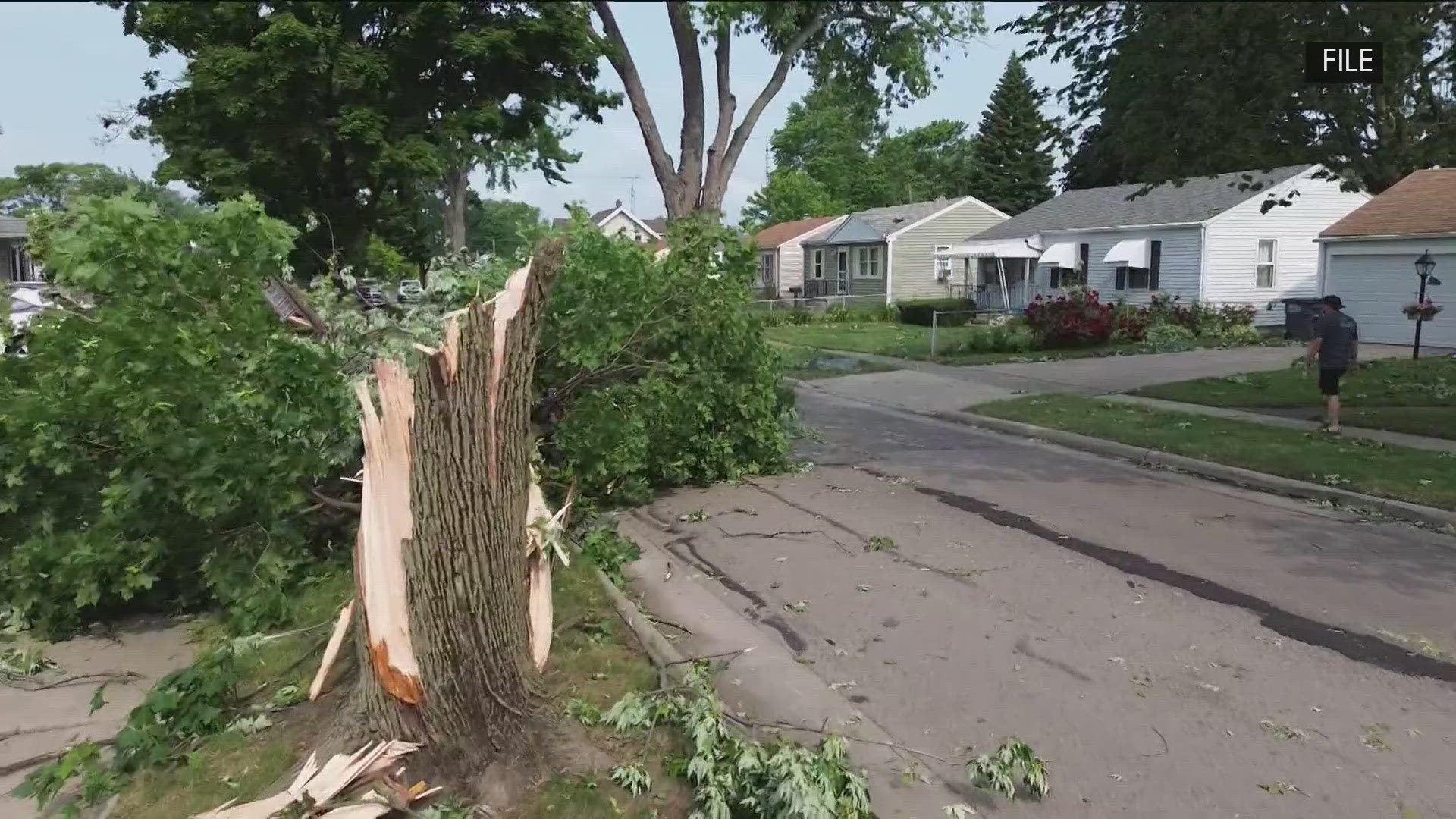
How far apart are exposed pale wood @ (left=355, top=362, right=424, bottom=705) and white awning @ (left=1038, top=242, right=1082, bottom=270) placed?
3161cm

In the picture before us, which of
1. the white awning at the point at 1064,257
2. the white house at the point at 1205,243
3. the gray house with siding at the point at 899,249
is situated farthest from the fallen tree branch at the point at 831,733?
the gray house with siding at the point at 899,249

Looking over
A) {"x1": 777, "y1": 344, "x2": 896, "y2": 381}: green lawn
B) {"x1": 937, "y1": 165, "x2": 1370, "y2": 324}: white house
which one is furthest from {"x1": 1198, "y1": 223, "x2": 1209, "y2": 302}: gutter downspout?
{"x1": 777, "y1": 344, "x2": 896, "y2": 381}: green lawn

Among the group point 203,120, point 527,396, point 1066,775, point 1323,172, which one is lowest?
point 1066,775

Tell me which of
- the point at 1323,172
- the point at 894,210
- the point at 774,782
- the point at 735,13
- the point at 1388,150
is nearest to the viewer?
the point at 774,782

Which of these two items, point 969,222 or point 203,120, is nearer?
point 203,120

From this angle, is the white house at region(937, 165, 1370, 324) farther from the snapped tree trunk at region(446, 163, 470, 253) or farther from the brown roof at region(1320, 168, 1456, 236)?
the snapped tree trunk at region(446, 163, 470, 253)

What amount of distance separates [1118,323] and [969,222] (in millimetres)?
21763

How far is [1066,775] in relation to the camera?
417cm

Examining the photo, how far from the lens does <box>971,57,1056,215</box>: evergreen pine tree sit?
196 feet

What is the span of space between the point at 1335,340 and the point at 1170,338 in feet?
42.5

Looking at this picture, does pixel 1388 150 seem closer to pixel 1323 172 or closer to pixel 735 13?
pixel 1323 172

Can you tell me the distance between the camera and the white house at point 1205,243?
29.2 meters

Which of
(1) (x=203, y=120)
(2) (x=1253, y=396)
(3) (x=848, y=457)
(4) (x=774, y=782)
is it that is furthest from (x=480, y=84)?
(4) (x=774, y=782)

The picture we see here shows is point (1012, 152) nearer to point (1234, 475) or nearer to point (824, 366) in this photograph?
point (824, 366)
